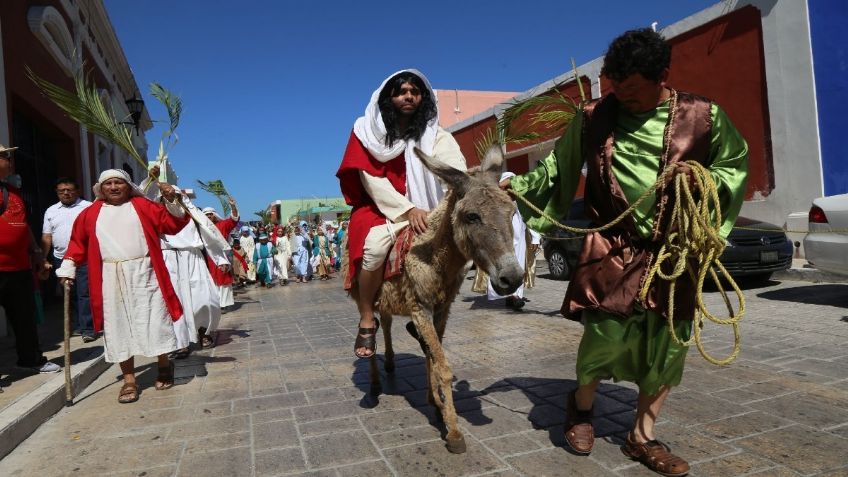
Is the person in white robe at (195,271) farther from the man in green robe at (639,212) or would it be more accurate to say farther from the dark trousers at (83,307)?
the man in green robe at (639,212)

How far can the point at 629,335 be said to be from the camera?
2.98 m

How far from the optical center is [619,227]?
3059 mm

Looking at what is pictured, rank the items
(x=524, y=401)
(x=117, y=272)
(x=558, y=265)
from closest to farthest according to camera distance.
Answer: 1. (x=524, y=401)
2. (x=117, y=272)
3. (x=558, y=265)

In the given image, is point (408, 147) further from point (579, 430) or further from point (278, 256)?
point (278, 256)

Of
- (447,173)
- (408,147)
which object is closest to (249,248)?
(408,147)

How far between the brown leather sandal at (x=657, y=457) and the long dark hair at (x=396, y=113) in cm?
257

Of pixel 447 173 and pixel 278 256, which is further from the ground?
pixel 447 173

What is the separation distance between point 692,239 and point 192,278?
6.18 metres

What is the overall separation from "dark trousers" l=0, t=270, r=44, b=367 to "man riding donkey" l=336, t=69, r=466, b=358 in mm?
3670

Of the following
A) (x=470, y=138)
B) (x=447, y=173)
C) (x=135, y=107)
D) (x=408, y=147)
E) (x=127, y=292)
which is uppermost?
(x=470, y=138)

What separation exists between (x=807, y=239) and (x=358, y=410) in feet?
22.1

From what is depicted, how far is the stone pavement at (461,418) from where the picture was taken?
3127 mm

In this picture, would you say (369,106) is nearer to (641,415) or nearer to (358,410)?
(358,410)

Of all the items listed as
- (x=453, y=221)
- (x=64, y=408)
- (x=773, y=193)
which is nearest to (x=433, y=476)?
(x=453, y=221)
